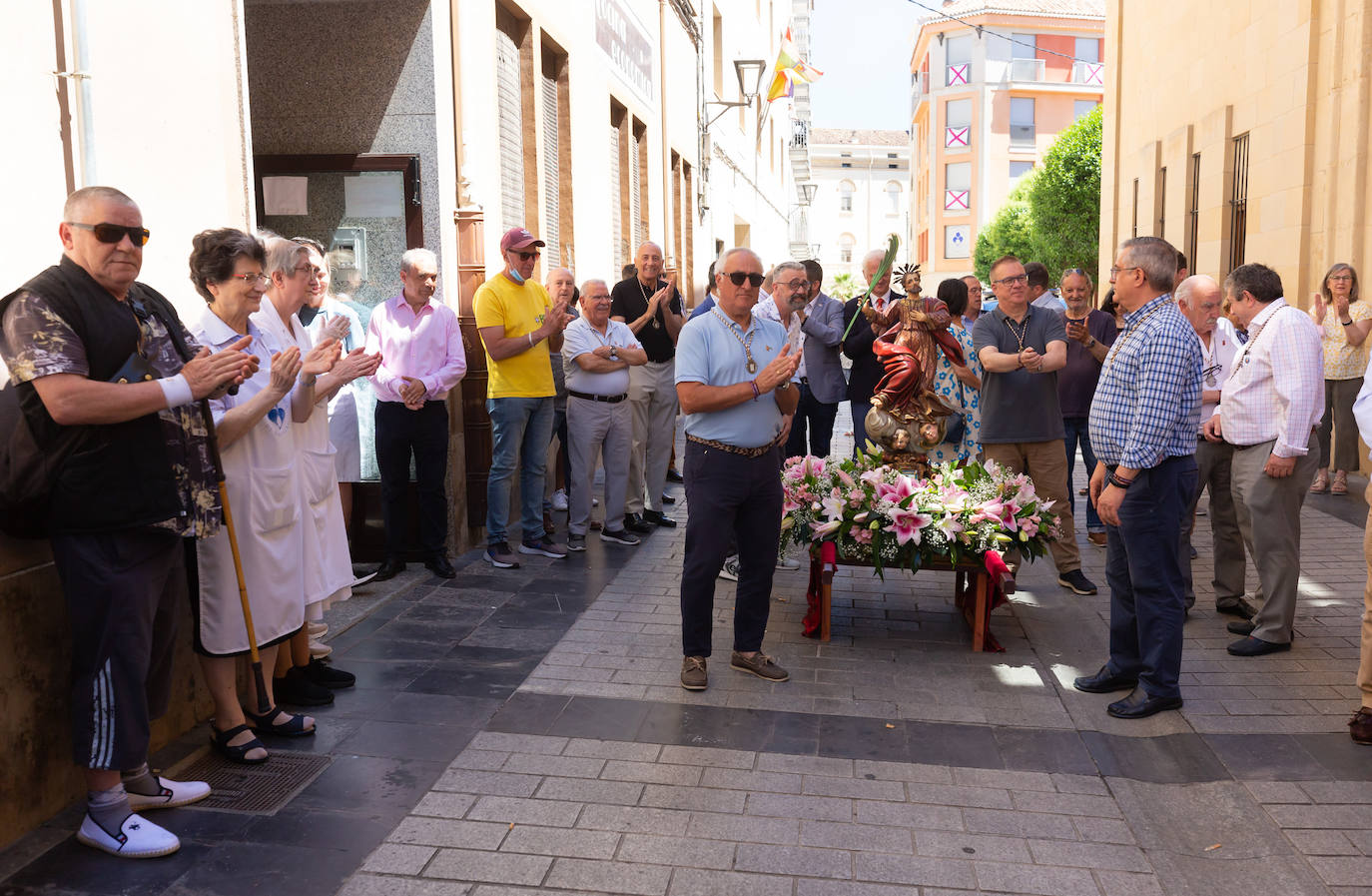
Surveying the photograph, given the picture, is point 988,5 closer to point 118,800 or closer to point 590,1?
point 590,1

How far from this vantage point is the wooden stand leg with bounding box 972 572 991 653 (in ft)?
19.3

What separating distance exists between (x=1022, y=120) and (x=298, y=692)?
6061 cm

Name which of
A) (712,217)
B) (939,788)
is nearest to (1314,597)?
(939,788)

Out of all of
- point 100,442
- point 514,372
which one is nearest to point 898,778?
point 100,442

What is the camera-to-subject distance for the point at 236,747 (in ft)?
14.4

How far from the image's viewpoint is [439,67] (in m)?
7.98

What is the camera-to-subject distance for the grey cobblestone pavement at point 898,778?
357 cm

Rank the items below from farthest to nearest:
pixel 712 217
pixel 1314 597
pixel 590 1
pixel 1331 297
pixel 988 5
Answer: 1. pixel 988 5
2. pixel 712 217
3. pixel 590 1
4. pixel 1331 297
5. pixel 1314 597

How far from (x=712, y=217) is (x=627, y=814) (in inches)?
732

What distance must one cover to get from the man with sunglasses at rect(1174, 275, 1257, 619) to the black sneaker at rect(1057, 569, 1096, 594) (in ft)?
2.08

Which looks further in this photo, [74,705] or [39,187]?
[39,187]

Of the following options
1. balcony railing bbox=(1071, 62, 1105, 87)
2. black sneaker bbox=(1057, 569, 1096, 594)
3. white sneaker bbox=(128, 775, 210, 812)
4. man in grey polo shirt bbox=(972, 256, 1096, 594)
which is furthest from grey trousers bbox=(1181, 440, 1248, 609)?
balcony railing bbox=(1071, 62, 1105, 87)

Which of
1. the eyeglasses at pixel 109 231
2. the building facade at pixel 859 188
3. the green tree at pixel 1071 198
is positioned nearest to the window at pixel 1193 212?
the eyeglasses at pixel 109 231

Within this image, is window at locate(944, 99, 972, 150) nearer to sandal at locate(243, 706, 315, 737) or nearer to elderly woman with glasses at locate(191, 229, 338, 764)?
elderly woman with glasses at locate(191, 229, 338, 764)
